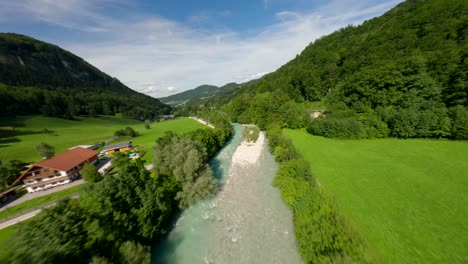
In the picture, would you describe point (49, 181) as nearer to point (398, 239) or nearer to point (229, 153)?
point (229, 153)

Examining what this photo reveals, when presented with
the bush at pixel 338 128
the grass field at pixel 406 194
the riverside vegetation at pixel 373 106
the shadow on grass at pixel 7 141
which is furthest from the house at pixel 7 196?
the bush at pixel 338 128

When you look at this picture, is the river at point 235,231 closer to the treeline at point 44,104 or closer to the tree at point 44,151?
the tree at point 44,151

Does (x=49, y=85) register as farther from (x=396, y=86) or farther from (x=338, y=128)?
(x=396, y=86)

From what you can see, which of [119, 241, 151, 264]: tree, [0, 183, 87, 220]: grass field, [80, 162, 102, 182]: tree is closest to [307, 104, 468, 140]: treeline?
[119, 241, 151, 264]: tree

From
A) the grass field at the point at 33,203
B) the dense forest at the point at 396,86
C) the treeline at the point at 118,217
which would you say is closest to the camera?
the treeline at the point at 118,217

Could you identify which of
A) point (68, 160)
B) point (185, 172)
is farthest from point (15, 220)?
point (185, 172)

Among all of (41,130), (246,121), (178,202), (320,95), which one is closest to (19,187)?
(178,202)
